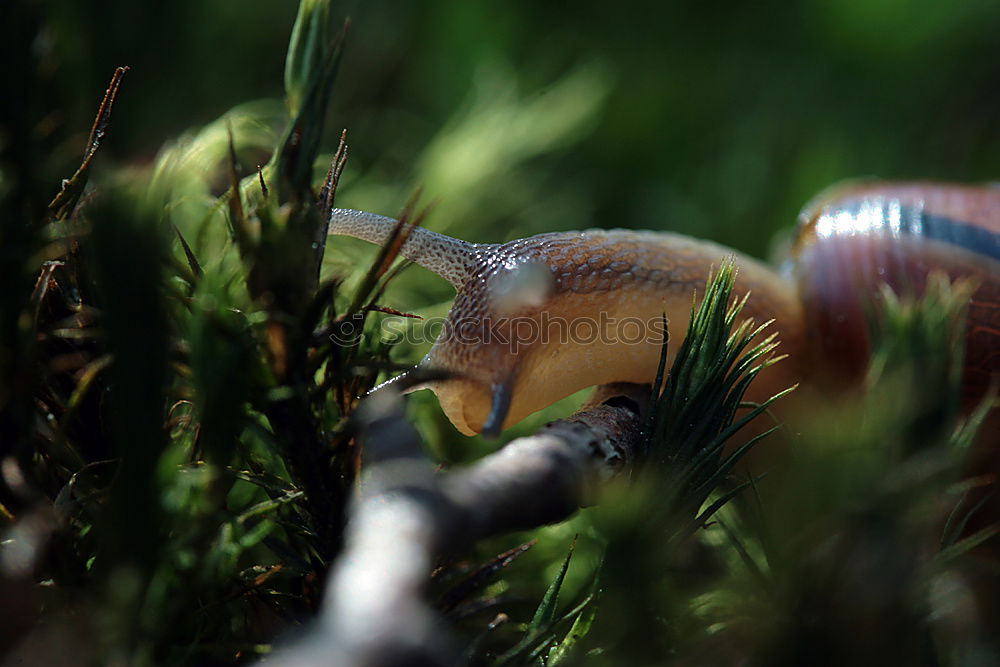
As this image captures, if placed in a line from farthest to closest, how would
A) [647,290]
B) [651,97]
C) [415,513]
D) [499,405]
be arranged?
1. [651,97]
2. [647,290]
3. [499,405]
4. [415,513]

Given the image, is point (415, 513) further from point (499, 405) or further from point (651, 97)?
point (651, 97)

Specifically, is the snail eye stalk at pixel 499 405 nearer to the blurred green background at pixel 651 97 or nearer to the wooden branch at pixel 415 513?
the wooden branch at pixel 415 513

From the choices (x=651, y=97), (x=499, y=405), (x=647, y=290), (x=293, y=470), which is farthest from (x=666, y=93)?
(x=293, y=470)

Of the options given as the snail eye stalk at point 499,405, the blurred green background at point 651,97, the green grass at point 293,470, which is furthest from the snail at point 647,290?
the blurred green background at point 651,97

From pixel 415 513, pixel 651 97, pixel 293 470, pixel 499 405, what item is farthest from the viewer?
pixel 651 97

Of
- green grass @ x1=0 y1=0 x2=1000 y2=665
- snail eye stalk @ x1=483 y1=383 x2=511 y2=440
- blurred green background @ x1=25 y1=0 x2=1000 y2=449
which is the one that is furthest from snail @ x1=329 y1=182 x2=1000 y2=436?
blurred green background @ x1=25 y1=0 x2=1000 y2=449

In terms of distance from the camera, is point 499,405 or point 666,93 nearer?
point 499,405
